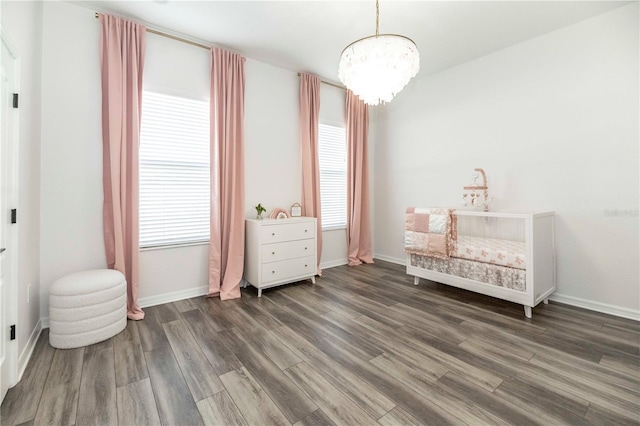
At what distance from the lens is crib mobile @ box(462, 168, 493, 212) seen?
10.1 feet

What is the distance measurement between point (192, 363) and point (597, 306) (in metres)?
3.35

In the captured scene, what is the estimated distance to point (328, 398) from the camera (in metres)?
1.41

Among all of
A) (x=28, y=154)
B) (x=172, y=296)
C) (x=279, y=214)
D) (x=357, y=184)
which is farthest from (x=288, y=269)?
(x=28, y=154)

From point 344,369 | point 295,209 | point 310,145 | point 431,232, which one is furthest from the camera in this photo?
point 310,145

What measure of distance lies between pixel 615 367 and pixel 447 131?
8.91 feet

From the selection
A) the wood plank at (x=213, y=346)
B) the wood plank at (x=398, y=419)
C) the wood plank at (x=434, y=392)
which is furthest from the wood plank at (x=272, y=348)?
the wood plank at (x=398, y=419)

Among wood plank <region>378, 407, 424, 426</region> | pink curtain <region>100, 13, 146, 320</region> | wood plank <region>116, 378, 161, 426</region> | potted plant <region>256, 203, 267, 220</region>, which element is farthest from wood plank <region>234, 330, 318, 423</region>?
potted plant <region>256, 203, 267, 220</region>

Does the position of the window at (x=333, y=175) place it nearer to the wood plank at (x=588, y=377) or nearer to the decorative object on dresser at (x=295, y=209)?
the decorative object on dresser at (x=295, y=209)

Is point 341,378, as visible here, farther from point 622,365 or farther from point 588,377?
point 622,365

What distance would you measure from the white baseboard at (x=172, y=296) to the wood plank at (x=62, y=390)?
73 cm

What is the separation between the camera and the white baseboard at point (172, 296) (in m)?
2.60

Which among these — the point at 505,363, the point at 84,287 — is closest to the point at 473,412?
the point at 505,363

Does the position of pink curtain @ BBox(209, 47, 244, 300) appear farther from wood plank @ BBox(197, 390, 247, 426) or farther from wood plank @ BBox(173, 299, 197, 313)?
wood plank @ BBox(197, 390, 247, 426)

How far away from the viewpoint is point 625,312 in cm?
234
